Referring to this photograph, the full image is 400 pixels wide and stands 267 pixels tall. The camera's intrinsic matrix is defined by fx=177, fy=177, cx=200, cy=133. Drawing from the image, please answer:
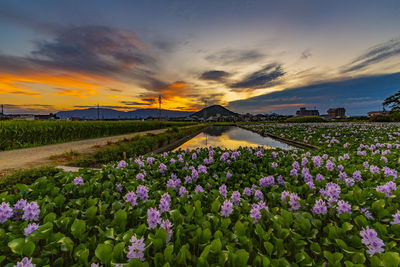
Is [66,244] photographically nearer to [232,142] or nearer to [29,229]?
[29,229]

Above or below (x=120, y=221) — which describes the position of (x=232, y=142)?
below

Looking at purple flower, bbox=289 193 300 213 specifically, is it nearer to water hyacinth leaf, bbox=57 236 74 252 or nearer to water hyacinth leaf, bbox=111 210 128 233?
water hyacinth leaf, bbox=111 210 128 233

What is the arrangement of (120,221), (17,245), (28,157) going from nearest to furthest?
(17,245) → (120,221) → (28,157)

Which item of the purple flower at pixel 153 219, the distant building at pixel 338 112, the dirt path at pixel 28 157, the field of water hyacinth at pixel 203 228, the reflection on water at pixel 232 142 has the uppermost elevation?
the distant building at pixel 338 112

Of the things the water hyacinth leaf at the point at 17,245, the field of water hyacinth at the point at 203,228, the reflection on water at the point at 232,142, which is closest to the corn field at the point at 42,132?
the reflection on water at the point at 232,142

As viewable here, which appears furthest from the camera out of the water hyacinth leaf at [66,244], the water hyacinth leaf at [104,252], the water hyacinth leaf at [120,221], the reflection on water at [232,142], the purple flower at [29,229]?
the reflection on water at [232,142]

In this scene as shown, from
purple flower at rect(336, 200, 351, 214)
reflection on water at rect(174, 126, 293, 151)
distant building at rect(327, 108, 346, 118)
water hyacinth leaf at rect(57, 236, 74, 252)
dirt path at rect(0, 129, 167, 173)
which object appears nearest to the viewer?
water hyacinth leaf at rect(57, 236, 74, 252)

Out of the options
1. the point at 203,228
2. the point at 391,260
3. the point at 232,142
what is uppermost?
the point at 391,260

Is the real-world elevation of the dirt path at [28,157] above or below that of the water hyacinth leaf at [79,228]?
below

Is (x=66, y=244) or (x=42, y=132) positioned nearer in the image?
(x=66, y=244)

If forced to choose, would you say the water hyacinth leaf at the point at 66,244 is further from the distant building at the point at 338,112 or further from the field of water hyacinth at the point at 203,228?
the distant building at the point at 338,112

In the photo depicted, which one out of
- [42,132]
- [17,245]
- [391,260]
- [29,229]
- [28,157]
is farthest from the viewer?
[42,132]

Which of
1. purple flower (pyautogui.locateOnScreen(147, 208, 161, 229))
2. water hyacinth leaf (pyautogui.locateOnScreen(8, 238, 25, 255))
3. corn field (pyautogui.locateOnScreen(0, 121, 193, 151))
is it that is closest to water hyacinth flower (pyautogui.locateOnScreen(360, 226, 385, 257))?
purple flower (pyautogui.locateOnScreen(147, 208, 161, 229))

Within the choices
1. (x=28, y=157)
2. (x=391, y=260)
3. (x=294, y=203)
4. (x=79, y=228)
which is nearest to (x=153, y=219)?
(x=79, y=228)
